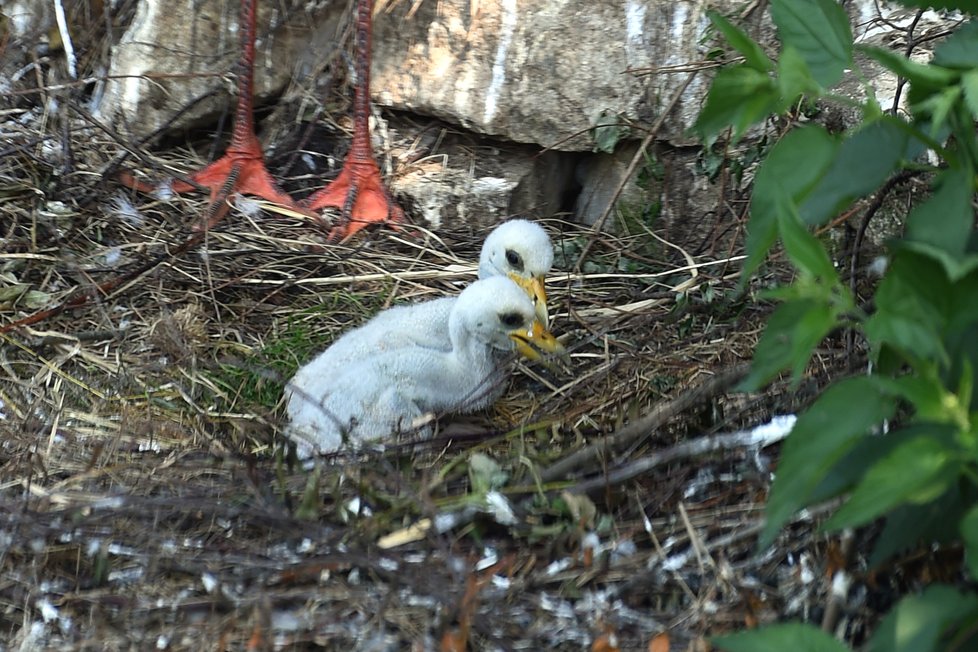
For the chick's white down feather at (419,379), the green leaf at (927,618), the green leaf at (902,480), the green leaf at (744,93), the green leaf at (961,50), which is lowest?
the chick's white down feather at (419,379)

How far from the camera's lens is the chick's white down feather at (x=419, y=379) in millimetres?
3338

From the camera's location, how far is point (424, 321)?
373 cm

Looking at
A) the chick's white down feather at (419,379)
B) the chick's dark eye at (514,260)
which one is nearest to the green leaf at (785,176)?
the chick's white down feather at (419,379)

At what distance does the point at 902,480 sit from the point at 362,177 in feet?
11.1

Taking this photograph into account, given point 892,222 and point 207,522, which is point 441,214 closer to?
point 892,222

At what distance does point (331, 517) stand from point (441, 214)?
7.39ft

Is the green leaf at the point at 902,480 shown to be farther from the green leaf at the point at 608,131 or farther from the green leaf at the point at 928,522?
the green leaf at the point at 608,131

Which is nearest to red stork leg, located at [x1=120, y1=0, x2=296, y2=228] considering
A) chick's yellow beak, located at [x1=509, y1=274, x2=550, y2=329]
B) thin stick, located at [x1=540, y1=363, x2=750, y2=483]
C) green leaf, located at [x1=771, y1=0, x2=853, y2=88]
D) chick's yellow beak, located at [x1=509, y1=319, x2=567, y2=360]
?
chick's yellow beak, located at [x1=509, y1=274, x2=550, y2=329]

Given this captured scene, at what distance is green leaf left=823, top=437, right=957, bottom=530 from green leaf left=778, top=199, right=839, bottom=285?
28cm

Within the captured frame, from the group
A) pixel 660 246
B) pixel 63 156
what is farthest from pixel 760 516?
pixel 63 156

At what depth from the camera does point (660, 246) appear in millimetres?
4488

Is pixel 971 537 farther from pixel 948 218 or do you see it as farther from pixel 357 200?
pixel 357 200

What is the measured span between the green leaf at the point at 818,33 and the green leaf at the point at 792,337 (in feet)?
1.37

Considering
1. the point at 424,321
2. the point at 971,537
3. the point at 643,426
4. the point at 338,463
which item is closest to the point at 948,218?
the point at 971,537
